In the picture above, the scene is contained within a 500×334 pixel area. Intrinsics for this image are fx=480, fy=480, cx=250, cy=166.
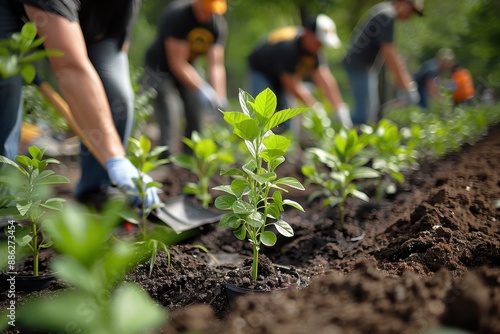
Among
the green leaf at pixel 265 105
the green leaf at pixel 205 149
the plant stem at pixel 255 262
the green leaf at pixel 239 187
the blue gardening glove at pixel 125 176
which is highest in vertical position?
the green leaf at pixel 265 105

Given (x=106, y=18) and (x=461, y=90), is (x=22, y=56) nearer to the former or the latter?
(x=106, y=18)

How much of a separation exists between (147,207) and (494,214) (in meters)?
1.61

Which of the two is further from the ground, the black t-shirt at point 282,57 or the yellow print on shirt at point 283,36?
the yellow print on shirt at point 283,36

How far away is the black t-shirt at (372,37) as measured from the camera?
6.23 m

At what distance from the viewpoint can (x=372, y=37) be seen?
648cm

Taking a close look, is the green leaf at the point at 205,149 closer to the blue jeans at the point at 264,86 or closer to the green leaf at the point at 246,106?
the green leaf at the point at 246,106

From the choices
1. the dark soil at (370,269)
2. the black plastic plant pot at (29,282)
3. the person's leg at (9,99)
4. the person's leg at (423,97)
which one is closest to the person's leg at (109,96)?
the person's leg at (9,99)

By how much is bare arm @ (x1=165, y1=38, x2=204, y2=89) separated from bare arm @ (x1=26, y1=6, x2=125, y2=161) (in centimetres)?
261

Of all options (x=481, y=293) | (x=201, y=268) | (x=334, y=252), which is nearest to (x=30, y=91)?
(x=201, y=268)

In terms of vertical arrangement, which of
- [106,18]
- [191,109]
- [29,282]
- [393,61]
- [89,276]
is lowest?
[191,109]

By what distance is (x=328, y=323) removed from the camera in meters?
0.83

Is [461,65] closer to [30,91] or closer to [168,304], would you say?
[30,91]

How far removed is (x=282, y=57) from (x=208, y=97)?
1.58 m

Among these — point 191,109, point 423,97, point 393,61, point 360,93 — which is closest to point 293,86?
point 360,93
